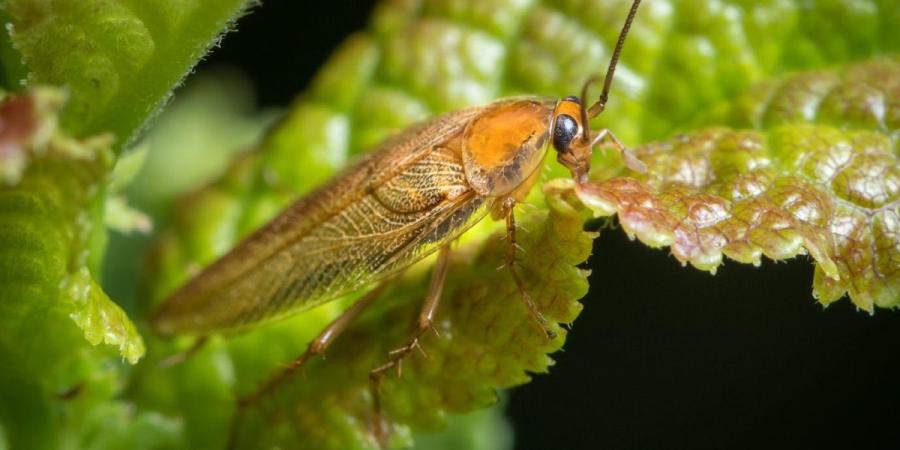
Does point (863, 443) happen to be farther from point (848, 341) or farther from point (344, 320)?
point (344, 320)

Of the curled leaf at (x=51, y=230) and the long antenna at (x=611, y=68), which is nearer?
the curled leaf at (x=51, y=230)

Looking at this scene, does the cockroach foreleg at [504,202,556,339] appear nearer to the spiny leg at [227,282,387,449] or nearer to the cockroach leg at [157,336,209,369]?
the spiny leg at [227,282,387,449]

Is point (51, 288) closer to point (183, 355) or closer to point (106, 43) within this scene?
point (106, 43)

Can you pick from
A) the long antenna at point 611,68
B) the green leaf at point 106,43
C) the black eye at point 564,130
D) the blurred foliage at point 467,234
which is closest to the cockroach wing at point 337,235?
the blurred foliage at point 467,234

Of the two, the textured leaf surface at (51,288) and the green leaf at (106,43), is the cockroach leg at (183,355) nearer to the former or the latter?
the textured leaf surface at (51,288)

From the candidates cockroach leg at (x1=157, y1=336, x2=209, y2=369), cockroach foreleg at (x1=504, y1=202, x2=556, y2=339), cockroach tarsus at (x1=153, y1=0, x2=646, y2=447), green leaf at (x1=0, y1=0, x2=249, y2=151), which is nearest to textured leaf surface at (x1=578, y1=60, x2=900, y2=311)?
cockroach foreleg at (x1=504, y1=202, x2=556, y2=339)

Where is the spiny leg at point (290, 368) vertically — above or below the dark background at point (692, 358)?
above
